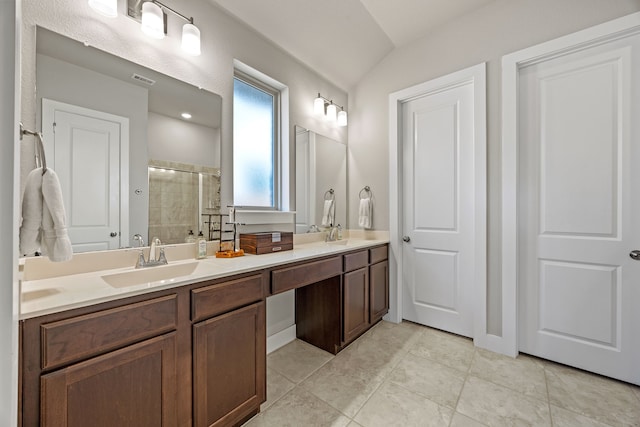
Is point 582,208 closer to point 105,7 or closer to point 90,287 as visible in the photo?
point 90,287

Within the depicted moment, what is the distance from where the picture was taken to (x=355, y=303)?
89.2 inches

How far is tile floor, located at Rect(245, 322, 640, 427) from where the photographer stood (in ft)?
4.87

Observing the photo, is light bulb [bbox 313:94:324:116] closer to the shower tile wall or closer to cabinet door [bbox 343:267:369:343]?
the shower tile wall

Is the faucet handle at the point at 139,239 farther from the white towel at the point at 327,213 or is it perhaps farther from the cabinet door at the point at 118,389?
the white towel at the point at 327,213

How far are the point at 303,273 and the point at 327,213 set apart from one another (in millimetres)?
1125

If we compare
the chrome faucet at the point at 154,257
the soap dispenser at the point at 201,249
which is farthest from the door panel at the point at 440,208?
the chrome faucet at the point at 154,257

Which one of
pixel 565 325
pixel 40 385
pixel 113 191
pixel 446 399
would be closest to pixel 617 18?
pixel 565 325

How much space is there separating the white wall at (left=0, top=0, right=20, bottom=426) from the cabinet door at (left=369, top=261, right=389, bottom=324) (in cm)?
218

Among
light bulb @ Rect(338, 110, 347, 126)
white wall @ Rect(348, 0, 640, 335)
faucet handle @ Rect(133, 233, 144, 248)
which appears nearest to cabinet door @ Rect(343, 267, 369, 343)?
white wall @ Rect(348, 0, 640, 335)

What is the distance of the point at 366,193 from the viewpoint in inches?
116

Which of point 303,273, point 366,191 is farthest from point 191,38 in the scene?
point 366,191

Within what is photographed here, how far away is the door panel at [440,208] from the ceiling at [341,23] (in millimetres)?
593

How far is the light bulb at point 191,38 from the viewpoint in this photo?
1.62m

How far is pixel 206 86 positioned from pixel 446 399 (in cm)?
248
